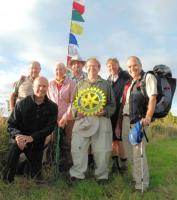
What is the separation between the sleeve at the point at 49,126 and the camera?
678cm

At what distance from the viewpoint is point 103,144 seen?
7.05 m

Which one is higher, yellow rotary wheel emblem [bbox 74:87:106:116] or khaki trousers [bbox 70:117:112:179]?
yellow rotary wheel emblem [bbox 74:87:106:116]

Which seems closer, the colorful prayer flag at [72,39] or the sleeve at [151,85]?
the sleeve at [151,85]

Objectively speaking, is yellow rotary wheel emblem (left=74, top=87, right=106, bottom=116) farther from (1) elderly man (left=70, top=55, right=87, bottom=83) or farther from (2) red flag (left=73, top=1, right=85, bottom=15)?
(2) red flag (left=73, top=1, right=85, bottom=15)

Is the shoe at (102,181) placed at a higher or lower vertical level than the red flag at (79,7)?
lower

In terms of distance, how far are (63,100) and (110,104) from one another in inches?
34.7

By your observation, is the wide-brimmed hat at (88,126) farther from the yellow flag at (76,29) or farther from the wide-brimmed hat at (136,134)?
the yellow flag at (76,29)

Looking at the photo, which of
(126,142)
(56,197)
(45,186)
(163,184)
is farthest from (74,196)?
(163,184)

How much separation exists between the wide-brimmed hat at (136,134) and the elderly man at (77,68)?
5.78 feet

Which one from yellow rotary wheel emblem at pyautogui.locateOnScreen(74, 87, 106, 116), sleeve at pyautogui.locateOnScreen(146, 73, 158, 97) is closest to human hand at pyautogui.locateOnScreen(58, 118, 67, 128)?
yellow rotary wheel emblem at pyautogui.locateOnScreen(74, 87, 106, 116)

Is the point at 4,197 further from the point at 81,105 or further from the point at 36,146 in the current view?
the point at 81,105

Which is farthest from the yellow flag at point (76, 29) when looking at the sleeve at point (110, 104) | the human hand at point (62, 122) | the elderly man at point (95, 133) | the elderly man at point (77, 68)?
the human hand at point (62, 122)

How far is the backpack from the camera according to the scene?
6.64 m

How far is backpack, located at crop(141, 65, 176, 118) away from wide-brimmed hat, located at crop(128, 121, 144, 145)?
353 millimetres
